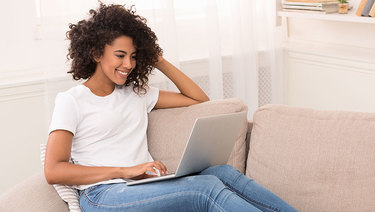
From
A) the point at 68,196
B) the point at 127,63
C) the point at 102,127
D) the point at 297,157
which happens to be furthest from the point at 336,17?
the point at 68,196

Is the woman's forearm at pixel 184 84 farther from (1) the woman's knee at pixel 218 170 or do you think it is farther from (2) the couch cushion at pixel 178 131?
(1) the woman's knee at pixel 218 170

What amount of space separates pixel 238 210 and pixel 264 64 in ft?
5.53

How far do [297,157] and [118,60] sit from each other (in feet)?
2.44

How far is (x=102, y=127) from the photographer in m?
1.89

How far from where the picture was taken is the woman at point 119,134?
5.40 feet

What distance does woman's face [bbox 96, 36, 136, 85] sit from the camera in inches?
75.1

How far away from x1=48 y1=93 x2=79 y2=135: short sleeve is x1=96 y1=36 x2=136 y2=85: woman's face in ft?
0.59

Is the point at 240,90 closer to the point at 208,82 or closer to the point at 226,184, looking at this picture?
the point at 208,82

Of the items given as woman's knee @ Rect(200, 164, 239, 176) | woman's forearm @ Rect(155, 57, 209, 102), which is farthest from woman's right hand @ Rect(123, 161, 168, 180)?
woman's forearm @ Rect(155, 57, 209, 102)

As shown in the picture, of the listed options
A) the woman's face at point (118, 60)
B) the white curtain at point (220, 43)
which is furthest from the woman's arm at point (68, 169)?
the white curtain at point (220, 43)

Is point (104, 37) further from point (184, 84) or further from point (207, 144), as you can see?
point (207, 144)

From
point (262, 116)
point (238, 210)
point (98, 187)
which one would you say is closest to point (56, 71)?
point (98, 187)

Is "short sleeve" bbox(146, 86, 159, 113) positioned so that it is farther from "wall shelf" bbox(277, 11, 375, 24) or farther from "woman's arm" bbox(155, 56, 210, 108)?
"wall shelf" bbox(277, 11, 375, 24)

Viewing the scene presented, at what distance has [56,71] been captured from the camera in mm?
2396
